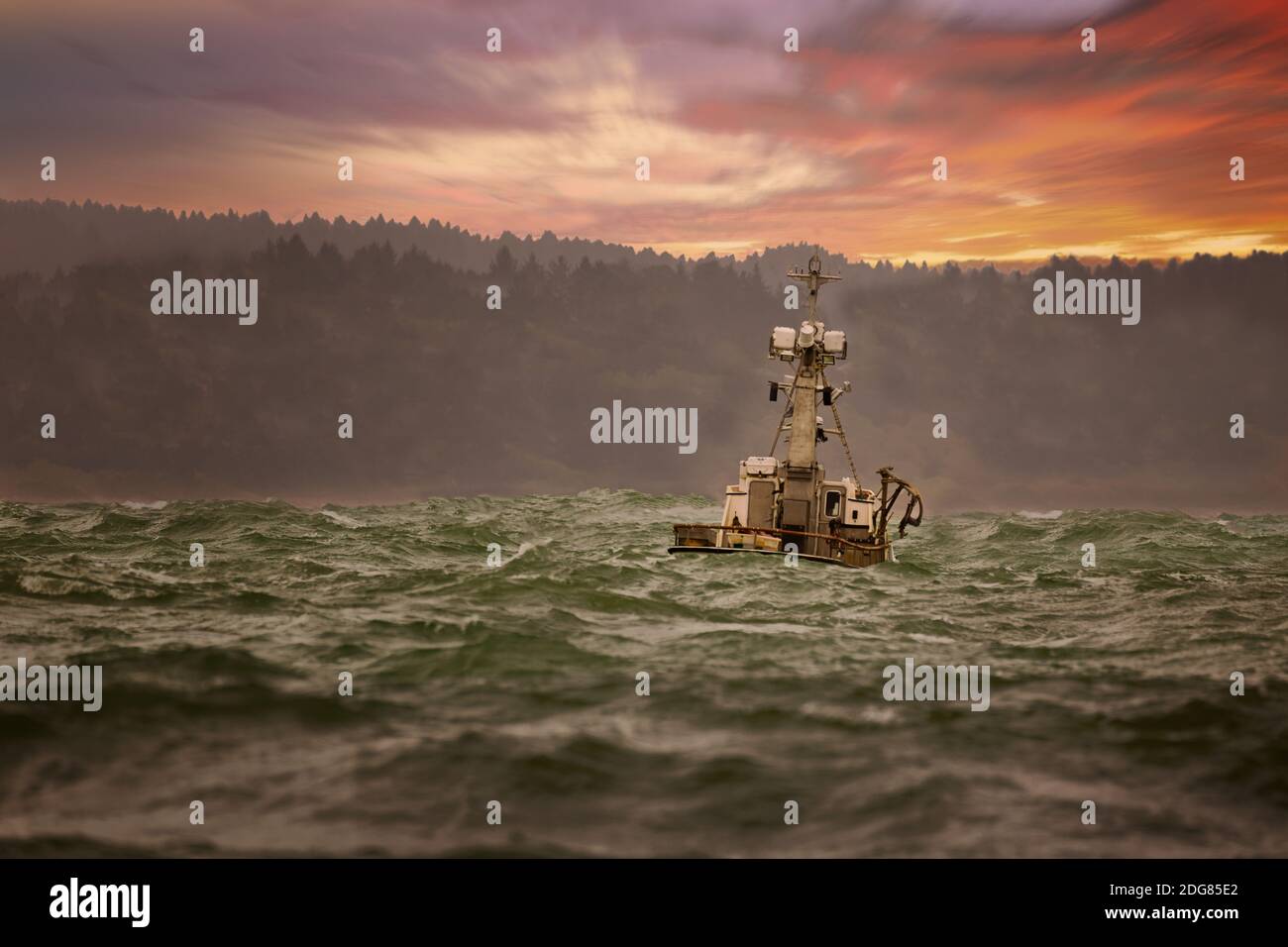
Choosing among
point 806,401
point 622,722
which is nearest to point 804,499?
point 806,401

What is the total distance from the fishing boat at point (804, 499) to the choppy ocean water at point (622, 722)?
26.7 feet

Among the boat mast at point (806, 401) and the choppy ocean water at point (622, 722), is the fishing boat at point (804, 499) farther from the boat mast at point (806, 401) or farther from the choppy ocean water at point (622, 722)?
the choppy ocean water at point (622, 722)

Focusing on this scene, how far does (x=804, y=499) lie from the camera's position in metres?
39.3

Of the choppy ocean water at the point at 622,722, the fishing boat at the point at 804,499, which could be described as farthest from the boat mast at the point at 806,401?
the choppy ocean water at the point at 622,722

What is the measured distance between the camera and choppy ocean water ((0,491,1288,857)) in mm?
10273

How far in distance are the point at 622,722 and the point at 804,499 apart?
86.8ft

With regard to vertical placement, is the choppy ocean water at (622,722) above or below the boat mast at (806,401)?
below

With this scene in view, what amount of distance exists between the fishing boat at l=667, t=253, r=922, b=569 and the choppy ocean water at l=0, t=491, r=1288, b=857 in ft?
26.7

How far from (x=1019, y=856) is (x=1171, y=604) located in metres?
21.5

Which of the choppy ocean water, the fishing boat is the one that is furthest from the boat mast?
the choppy ocean water

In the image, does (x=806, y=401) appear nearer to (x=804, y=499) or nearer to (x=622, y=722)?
(x=804, y=499)

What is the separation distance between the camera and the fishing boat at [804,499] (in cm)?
3738

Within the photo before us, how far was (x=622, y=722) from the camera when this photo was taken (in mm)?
13977

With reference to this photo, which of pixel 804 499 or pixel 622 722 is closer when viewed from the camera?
pixel 622 722
